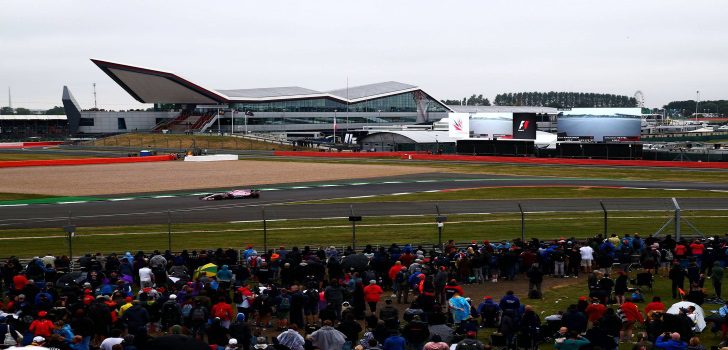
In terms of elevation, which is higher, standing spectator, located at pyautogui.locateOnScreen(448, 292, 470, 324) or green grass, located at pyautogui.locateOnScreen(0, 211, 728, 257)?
standing spectator, located at pyautogui.locateOnScreen(448, 292, 470, 324)

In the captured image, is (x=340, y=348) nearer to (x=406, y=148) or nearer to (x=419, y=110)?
(x=406, y=148)

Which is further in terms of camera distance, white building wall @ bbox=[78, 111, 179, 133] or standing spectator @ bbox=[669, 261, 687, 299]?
white building wall @ bbox=[78, 111, 179, 133]

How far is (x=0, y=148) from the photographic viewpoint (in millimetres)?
127688

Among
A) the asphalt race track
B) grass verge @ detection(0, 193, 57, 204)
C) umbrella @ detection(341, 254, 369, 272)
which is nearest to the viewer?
umbrella @ detection(341, 254, 369, 272)

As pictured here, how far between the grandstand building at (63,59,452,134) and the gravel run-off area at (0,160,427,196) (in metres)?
70.2

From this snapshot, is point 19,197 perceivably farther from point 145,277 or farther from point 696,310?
point 696,310

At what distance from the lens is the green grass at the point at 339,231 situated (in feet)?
102

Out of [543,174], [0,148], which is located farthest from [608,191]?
[0,148]

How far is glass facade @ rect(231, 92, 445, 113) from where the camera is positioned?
170m

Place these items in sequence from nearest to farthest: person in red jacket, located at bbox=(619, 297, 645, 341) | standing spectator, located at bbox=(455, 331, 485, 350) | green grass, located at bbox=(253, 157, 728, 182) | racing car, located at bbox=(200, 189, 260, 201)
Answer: standing spectator, located at bbox=(455, 331, 485, 350)
person in red jacket, located at bbox=(619, 297, 645, 341)
racing car, located at bbox=(200, 189, 260, 201)
green grass, located at bbox=(253, 157, 728, 182)

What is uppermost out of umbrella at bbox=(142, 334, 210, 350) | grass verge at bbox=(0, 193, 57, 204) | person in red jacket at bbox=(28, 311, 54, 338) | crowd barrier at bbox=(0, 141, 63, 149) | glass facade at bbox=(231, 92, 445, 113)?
glass facade at bbox=(231, 92, 445, 113)

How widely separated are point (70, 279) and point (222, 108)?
149097 millimetres

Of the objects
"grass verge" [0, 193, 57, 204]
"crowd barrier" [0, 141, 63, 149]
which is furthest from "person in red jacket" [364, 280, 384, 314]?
"crowd barrier" [0, 141, 63, 149]

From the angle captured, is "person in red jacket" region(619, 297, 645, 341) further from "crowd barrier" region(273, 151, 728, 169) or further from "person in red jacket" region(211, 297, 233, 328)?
"crowd barrier" region(273, 151, 728, 169)
